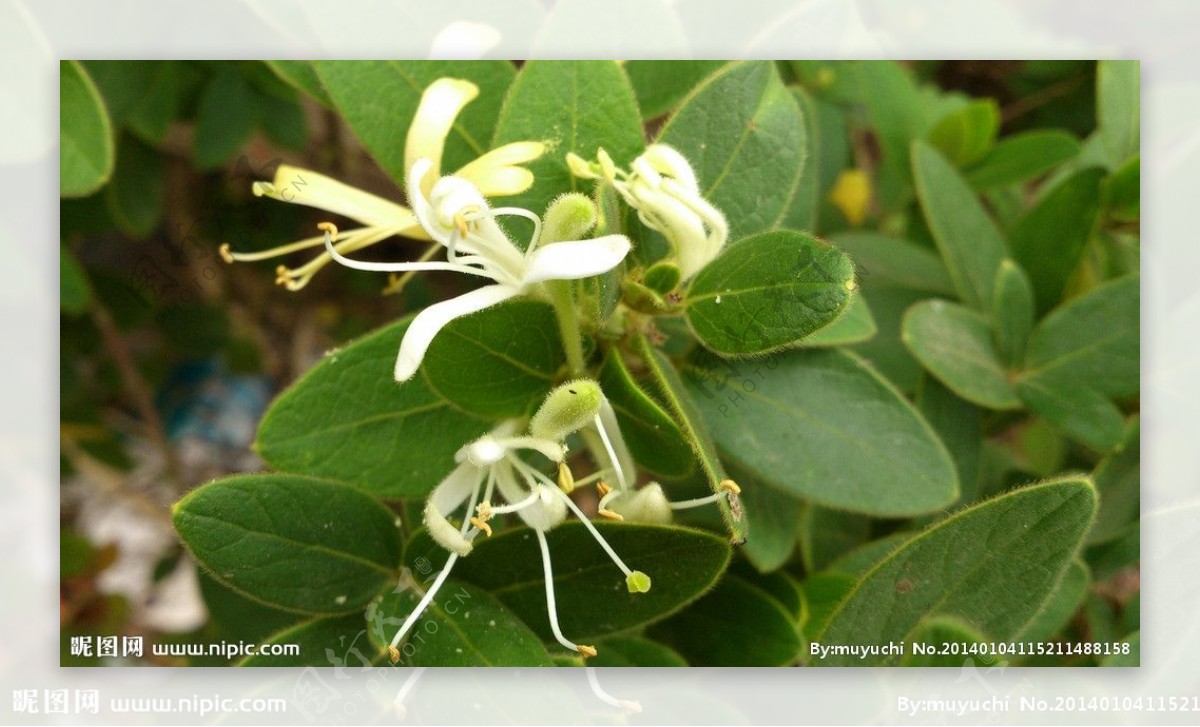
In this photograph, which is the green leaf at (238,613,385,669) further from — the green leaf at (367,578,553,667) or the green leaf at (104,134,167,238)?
the green leaf at (104,134,167,238)

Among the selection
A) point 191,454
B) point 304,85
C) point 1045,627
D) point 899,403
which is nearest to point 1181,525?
point 1045,627

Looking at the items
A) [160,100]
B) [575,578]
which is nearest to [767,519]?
[575,578]

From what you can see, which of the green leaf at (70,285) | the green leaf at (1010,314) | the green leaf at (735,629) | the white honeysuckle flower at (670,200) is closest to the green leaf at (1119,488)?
the green leaf at (1010,314)

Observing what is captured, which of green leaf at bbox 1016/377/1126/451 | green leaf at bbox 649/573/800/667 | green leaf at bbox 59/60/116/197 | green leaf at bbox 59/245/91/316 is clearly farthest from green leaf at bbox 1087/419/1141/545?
green leaf at bbox 59/245/91/316

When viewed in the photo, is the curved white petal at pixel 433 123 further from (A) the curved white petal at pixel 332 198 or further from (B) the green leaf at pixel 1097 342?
(B) the green leaf at pixel 1097 342

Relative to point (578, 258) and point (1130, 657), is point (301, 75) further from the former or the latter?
point (1130, 657)

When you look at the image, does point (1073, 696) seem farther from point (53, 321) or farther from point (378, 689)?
point (53, 321)
